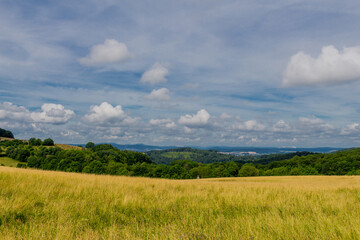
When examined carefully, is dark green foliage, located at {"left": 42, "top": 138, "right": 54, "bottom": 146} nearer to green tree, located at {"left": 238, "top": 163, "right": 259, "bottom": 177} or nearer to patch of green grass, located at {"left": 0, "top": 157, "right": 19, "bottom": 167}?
patch of green grass, located at {"left": 0, "top": 157, "right": 19, "bottom": 167}

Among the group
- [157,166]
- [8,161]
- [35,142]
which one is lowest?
[8,161]

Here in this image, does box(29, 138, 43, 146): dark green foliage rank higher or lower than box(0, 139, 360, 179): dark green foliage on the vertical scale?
higher

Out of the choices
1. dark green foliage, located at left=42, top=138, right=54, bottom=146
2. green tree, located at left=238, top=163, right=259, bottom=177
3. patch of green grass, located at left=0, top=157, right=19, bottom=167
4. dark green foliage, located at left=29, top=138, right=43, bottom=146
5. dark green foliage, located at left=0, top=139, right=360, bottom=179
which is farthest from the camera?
dark green foliage, located at left=42, top=138, right=54, bottom=146

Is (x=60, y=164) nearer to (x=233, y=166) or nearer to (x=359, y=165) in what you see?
(x=233, y=166)

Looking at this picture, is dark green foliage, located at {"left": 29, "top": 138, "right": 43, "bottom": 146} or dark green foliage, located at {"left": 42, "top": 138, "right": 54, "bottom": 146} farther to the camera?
dark green foliage, located at {"left": 42, "top": 138, "right": 54, "bottom": 146}

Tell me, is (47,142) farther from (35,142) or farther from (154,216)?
(154,216)

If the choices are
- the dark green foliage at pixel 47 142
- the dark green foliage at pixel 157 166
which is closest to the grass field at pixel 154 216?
the dark green foliage at pixel 157 166

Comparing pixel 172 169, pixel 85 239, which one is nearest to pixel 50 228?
pixel 85 239

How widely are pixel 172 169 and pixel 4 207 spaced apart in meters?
83.9

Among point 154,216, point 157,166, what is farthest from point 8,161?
point 154,216

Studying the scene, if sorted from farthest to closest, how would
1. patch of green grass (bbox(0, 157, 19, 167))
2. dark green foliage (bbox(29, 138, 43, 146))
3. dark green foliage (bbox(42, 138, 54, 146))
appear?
1. dark green foliage (bbox(42, 138, 54, 146))
2. dark green foliage (bbox(29, 138, 43, 146))
3. patch of green grass (bbox(0, 157, 19, 167))

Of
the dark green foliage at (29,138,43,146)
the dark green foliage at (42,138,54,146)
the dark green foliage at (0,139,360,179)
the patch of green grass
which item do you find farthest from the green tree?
the dark green foliage at (29,138,43,146)

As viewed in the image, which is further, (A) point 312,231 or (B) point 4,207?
(B) point 4,207

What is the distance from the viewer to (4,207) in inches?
211
